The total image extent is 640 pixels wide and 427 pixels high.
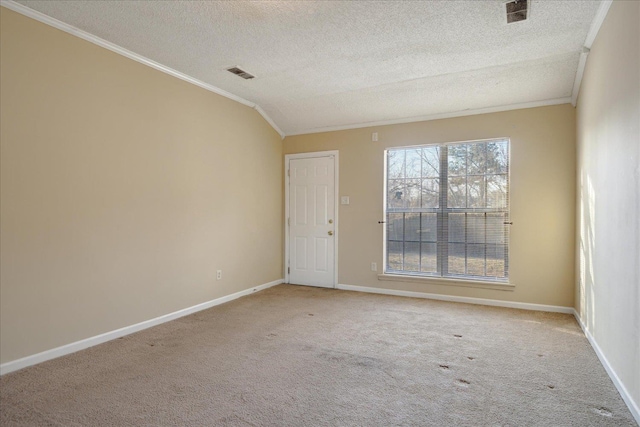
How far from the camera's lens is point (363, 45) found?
314 centimetres

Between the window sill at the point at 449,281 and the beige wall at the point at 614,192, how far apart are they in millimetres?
1026

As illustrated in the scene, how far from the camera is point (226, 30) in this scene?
2904 mm

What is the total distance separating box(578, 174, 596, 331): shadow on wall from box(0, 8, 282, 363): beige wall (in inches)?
153

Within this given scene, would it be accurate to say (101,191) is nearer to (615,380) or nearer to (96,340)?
(96,340)

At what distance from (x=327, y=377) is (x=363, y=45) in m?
2.77

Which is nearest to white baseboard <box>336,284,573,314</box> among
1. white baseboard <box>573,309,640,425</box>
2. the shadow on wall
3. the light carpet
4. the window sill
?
the window sill

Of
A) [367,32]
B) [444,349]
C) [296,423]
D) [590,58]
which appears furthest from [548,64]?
[296,423]

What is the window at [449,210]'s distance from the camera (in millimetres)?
4469

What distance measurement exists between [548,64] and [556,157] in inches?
46.1

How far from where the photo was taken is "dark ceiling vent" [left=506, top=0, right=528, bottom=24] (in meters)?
2.50

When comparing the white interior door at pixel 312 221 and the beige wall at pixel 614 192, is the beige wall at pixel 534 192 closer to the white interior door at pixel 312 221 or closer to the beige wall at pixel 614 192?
the beige wall at pixel 614 192

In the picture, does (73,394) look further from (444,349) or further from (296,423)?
(444,349)

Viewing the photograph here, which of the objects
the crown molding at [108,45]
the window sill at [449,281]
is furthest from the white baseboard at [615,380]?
the crown molding at [108,45]

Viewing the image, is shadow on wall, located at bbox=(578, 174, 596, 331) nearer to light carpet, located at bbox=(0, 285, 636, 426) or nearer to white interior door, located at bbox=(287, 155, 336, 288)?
light carpet, located at bbox=(0, 285, 636, 426)
